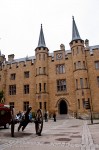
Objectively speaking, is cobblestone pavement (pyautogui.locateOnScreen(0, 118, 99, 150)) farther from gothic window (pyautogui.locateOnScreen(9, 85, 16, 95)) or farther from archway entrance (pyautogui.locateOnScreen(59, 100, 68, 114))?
gothic window (pyautogui.locateOnScreen(9, 85, 16, 95))

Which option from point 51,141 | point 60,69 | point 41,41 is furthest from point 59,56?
point 51,141

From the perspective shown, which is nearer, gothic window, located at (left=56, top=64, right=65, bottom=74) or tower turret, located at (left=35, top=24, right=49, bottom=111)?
tower turret, located at (left=35, top=24, right=49, bottom=111)

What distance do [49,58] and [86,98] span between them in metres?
12.3

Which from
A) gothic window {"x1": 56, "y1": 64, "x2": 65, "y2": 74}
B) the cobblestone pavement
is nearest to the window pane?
Result: gothic window {"x1": 56, "y1": 64, "x2": 65, "y2": 74}

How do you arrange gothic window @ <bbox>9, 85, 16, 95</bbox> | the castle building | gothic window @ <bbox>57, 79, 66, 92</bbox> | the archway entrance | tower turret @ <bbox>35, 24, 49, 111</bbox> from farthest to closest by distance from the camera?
gothic window @ <bbox>9, 85, 16, 95</bbox>
the archway entrance
gothic window @ <bbox>57, 79, 66, 92</bbox>
tower turret @ <bbox>35, 24, 49, 111</bbox>
the castle building

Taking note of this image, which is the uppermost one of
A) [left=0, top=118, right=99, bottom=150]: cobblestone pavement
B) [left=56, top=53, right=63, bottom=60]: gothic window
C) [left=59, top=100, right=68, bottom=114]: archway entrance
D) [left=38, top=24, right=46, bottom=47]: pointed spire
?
[left=38, top=24, right=46, bottom=47]: pointed spire

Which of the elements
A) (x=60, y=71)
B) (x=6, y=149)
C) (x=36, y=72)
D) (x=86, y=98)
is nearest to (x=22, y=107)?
(x=36, y=72)

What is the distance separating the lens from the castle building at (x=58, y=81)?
33188 millimetres

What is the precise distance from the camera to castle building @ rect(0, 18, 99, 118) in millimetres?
33188

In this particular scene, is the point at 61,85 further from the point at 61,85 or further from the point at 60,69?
the point at 60,69

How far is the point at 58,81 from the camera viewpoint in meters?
36.4

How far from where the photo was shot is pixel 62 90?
117 ft

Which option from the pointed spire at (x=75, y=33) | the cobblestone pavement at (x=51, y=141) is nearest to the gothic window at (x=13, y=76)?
the pointed spire at (x=75, y=33)

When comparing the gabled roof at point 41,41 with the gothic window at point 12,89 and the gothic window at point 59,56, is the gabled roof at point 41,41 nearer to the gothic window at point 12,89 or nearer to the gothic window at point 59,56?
the gothic window at point 59,56
